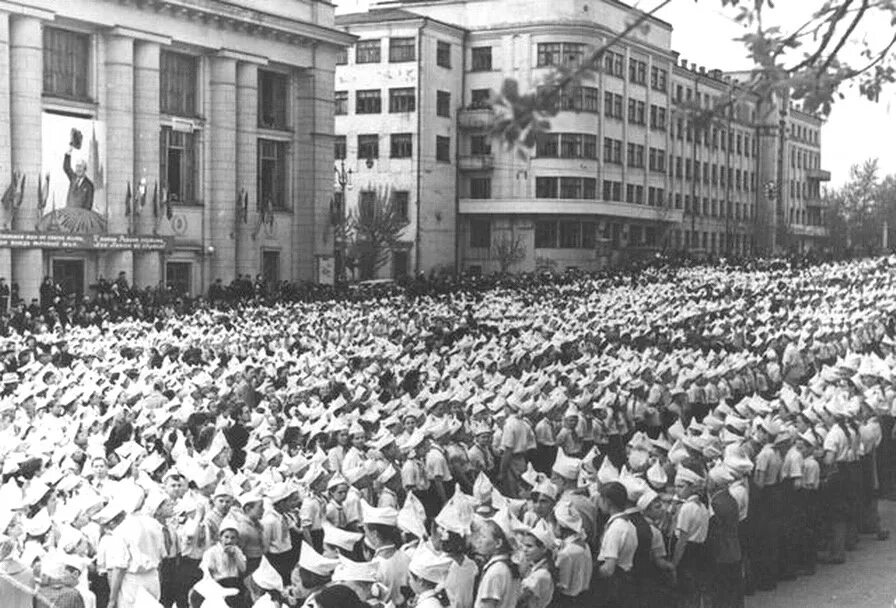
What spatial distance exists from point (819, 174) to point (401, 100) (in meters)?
56.4

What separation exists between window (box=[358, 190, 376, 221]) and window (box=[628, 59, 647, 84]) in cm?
1887

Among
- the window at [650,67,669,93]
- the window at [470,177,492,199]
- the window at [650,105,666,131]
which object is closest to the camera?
the window at [470,177,492,199]

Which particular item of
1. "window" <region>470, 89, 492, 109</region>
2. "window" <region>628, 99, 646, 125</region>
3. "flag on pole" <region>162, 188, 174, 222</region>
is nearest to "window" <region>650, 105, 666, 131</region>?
"window" <region>628, 99, 646, 125</region>

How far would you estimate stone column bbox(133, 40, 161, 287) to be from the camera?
1880 inches

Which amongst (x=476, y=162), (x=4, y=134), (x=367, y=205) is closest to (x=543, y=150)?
(x=476, y=162)

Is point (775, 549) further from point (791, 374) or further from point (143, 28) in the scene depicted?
point (143, 28)

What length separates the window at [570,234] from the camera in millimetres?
74375

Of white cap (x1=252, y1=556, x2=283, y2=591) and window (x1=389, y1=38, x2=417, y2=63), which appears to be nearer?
white cap (x1=252, y1=556, x2=283, y2=591)

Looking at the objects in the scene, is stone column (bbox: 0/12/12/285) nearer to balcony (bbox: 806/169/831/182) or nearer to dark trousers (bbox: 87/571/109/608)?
dark trousers (bbox: 87/571/109/608)

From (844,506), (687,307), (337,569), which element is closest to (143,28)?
(687,307)

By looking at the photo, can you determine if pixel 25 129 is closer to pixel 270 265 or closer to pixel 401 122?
pixel 270 265

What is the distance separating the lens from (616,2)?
7650 centimetres

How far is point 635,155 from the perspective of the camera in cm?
8131

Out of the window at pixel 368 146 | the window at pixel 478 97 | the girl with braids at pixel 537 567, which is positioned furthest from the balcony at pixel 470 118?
the girl with braids at pixel 537 567
